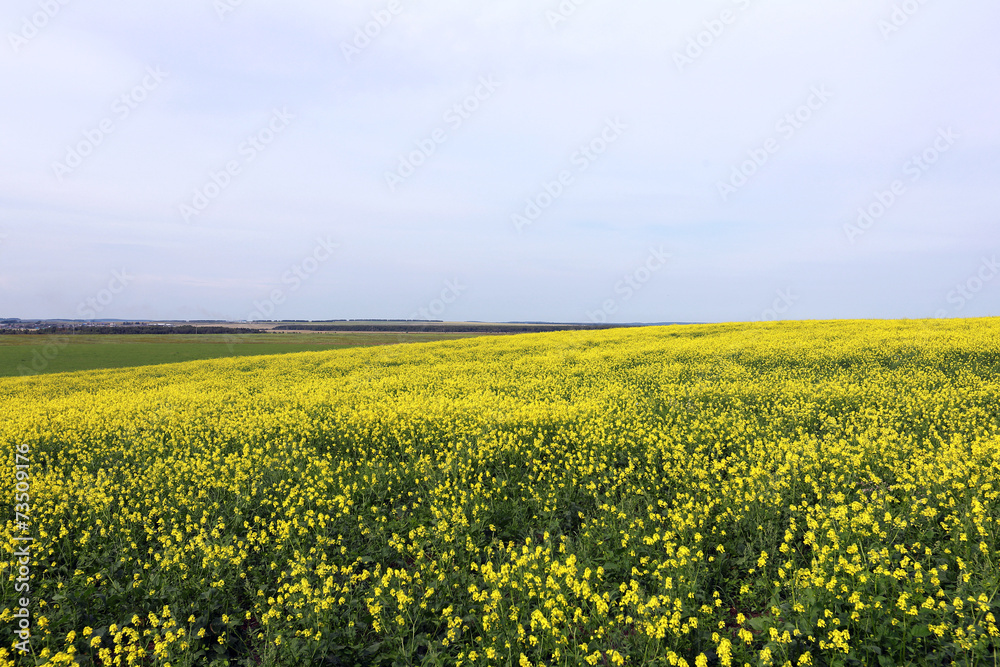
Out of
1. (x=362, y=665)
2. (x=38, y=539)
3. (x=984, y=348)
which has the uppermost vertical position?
(x=984, y=348)

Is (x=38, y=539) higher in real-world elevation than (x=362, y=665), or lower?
higher

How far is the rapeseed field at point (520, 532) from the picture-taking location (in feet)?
12.7

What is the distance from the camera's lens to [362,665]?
159 inches

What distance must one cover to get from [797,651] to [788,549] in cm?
104

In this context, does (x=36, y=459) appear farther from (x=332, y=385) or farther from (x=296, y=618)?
(x=296, y=618)

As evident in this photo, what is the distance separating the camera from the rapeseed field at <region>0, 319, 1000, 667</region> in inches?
152

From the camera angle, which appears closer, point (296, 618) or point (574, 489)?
point (296, 618)

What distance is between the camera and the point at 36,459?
903cm

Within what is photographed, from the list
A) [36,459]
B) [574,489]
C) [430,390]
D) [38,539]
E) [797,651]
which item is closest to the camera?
[797,651]

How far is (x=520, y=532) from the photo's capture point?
5.93 meters

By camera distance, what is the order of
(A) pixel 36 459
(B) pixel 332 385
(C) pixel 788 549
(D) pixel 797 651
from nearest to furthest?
1. (D) pixel 797 651
2. (C) pixel 788 549
3. (A) pixel 36 459
4. (B) pixel 332 385

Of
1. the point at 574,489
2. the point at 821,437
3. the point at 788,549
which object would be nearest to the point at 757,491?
the point at 788,549

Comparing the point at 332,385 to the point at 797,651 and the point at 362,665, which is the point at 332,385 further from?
the point at 797,651

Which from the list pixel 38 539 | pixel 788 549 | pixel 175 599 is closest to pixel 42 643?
pixel 175 599
